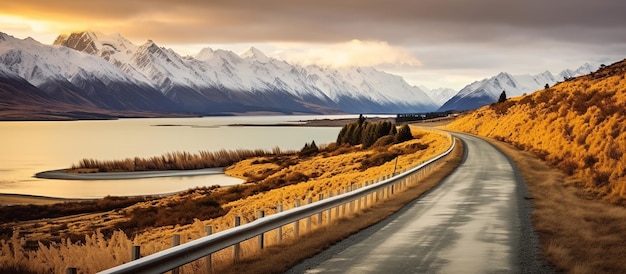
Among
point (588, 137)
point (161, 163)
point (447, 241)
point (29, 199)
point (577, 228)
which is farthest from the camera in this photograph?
point (161, 163)

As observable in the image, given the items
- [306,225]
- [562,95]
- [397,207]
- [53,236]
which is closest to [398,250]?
[306,225]

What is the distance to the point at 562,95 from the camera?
68.2 meters

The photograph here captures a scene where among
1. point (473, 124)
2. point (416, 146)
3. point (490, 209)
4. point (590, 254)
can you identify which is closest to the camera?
point (590, 254)

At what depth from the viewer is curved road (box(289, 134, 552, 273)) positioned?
1097 centimetres

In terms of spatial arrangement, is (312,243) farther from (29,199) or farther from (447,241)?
(29,199)

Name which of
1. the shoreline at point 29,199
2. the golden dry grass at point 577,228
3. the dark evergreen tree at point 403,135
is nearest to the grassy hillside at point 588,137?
the golden dry grass at point 577,228

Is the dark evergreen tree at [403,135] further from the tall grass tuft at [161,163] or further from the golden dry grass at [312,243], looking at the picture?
the golden dry grass at [312,243]

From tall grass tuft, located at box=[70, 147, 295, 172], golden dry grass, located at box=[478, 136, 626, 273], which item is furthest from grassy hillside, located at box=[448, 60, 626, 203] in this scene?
tall grass tuft, located at box=[70, 147, 295, 172]

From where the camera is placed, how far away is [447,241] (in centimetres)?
1355

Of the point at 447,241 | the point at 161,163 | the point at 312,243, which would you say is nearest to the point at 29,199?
the point at 161,163

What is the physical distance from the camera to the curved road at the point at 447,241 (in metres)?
11.0

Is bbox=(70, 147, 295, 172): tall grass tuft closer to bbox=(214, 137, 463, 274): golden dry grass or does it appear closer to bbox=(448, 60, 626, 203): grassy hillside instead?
bbox=(448, 60, 626, 203): grassy hillside

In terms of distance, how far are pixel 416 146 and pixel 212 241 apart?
56591 millimetres

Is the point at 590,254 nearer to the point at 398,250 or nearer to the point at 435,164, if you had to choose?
the point at 398,250
